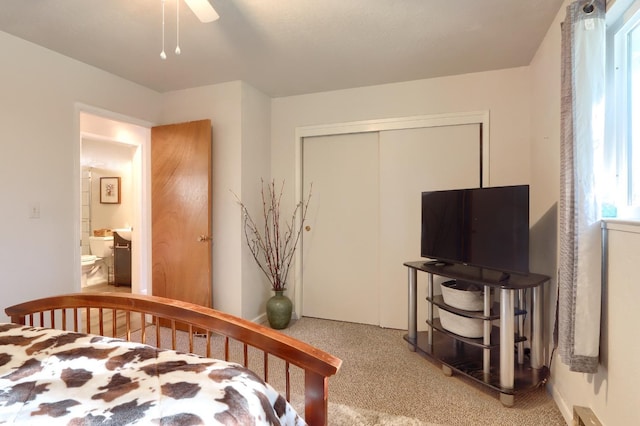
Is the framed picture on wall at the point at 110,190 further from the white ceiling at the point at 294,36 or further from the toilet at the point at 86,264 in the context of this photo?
the white ceiling at the point at 294,36

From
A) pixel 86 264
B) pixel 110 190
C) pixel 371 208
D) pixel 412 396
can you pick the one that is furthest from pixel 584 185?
pixel 110 190

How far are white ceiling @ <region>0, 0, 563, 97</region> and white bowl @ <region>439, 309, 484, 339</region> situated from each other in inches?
75.2

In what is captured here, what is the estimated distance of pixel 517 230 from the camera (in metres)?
1.92

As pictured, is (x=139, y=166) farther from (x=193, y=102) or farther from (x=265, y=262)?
(x=265, y=262)

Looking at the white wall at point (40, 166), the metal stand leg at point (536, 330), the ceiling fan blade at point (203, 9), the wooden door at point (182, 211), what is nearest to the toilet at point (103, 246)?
the wooden door at point (182, 211)

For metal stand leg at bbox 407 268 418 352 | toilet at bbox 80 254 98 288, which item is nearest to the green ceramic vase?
metal stand leg at bbox 407 268 418 352

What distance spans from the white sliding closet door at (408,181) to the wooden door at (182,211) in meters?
1.64

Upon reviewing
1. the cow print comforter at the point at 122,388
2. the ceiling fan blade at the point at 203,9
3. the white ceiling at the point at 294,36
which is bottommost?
the cow print comforter at the point at 122,388

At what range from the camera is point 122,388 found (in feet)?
2.80

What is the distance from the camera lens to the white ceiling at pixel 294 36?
1884mm

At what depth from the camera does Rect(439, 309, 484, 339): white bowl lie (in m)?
2.11

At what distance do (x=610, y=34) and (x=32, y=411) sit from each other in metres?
2.47

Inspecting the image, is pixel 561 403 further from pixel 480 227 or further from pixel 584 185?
pixel 584 185

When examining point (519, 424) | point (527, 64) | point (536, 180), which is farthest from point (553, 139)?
point (519, 424)
